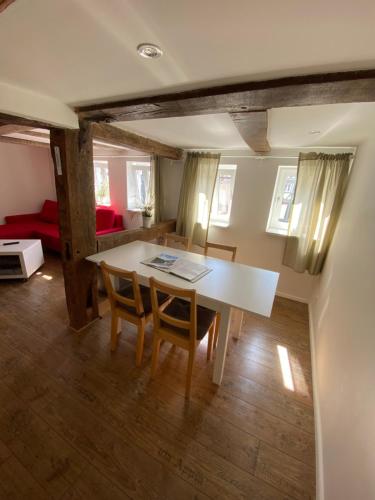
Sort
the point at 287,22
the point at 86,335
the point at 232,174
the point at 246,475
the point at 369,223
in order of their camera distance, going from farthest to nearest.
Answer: the point at 232,174 → the point at 86,335 → the point at 369,223 → the point at 246,475 → the point at 287,22

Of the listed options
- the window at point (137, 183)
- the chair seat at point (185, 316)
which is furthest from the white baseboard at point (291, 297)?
the window at point (137, 183)

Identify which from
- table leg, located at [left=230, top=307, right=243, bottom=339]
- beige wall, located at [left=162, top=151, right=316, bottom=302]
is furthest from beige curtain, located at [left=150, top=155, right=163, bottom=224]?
table leg, located at [left=230, top=307, right=243, bottom=339]

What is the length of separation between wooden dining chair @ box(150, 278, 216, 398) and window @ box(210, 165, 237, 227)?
196 centimetres

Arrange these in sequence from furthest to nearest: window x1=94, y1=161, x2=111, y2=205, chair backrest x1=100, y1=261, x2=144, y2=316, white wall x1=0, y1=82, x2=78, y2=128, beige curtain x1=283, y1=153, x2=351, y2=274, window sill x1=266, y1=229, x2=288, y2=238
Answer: window x1=94, y1=161, x2=111, y2=205
window sill x1=266, y1=229, x2=288, y2=238
beige curtain x1=283, y1=153, x2=351, y2=274
chair backrest x1=100, y1=261, x2=144, y2=316
white wall x1=0, y1=82, x2=78, y2=128

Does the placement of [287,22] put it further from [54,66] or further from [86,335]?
[86,335]

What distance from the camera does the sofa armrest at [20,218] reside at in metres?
4.25

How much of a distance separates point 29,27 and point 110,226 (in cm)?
349

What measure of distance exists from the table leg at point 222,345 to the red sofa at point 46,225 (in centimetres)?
319

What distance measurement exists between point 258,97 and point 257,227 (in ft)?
7.13

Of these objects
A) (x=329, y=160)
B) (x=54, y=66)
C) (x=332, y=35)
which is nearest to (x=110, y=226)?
(x=54, y=66)

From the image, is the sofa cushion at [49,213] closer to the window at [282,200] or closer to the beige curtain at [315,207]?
the window at [282,200]

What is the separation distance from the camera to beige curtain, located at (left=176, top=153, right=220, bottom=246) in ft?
10.2

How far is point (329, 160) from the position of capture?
7.71ft

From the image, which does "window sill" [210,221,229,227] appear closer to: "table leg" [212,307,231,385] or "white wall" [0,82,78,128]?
"table leg" [212,307,231,385]
